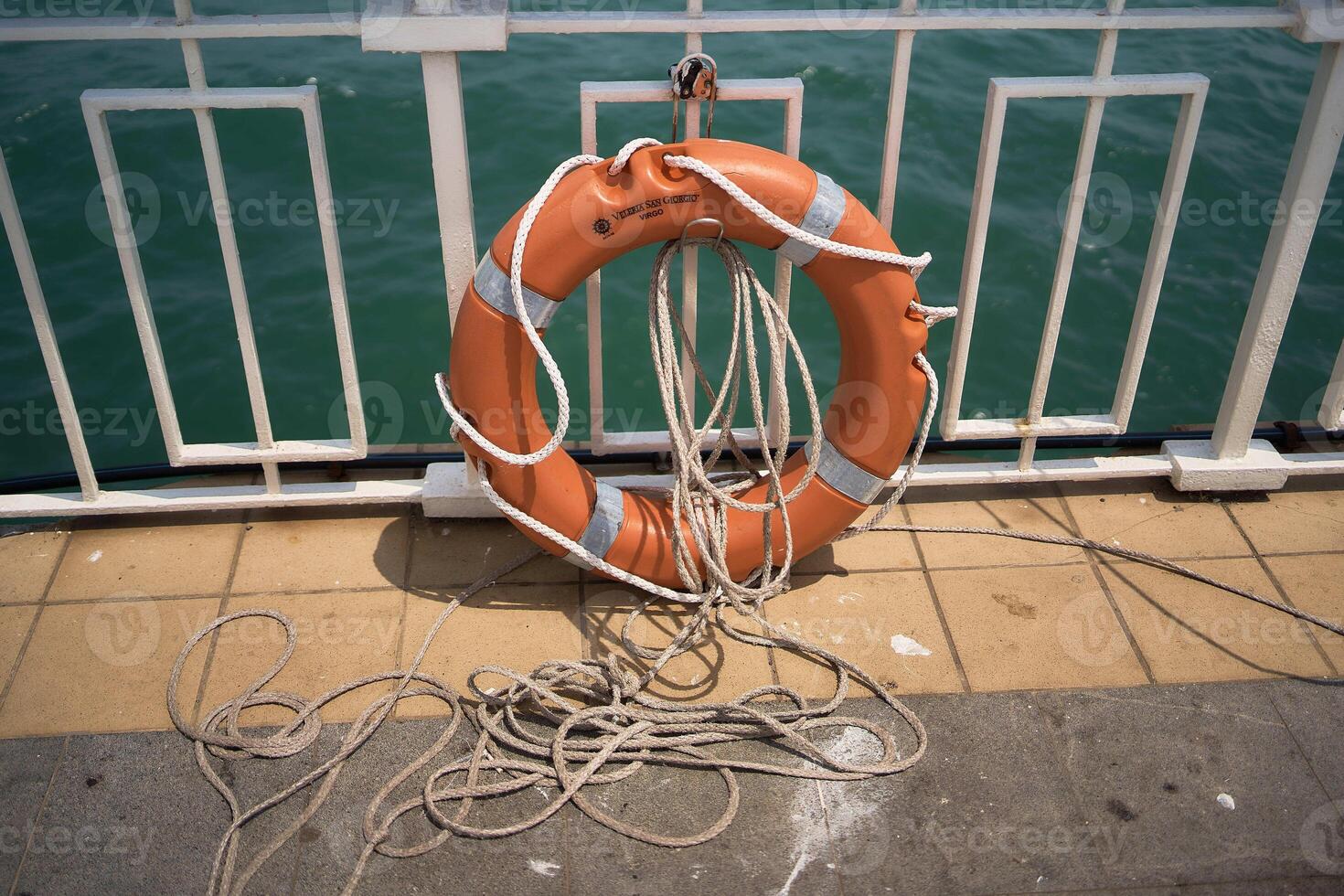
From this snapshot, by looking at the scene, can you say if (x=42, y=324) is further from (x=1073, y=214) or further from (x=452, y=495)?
(x=1073, y=214)

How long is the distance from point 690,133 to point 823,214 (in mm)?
338

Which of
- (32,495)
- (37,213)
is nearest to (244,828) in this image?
(32,495)

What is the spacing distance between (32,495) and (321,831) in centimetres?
115

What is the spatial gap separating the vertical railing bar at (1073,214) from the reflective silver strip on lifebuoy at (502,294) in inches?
42.0

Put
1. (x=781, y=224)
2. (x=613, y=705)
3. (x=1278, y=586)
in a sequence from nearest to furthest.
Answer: (x=781, y=224), (x=613, y=705), (x=1278, y=586)

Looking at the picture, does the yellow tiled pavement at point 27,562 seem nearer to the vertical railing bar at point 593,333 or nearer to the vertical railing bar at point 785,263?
the vertical railing bar at point 593,333

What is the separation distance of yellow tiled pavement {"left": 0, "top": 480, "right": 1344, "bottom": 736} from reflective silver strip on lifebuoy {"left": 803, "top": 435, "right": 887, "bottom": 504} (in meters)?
0.24

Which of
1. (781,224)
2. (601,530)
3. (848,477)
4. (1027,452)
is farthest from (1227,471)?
(601,530)

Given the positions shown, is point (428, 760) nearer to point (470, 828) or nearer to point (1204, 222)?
point (470, 828)

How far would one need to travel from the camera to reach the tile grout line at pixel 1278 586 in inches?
91.7

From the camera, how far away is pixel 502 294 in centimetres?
213

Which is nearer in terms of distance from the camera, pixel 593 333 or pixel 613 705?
pixel 613 705

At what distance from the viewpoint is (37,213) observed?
6.01m

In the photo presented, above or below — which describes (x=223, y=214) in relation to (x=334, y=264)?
above
